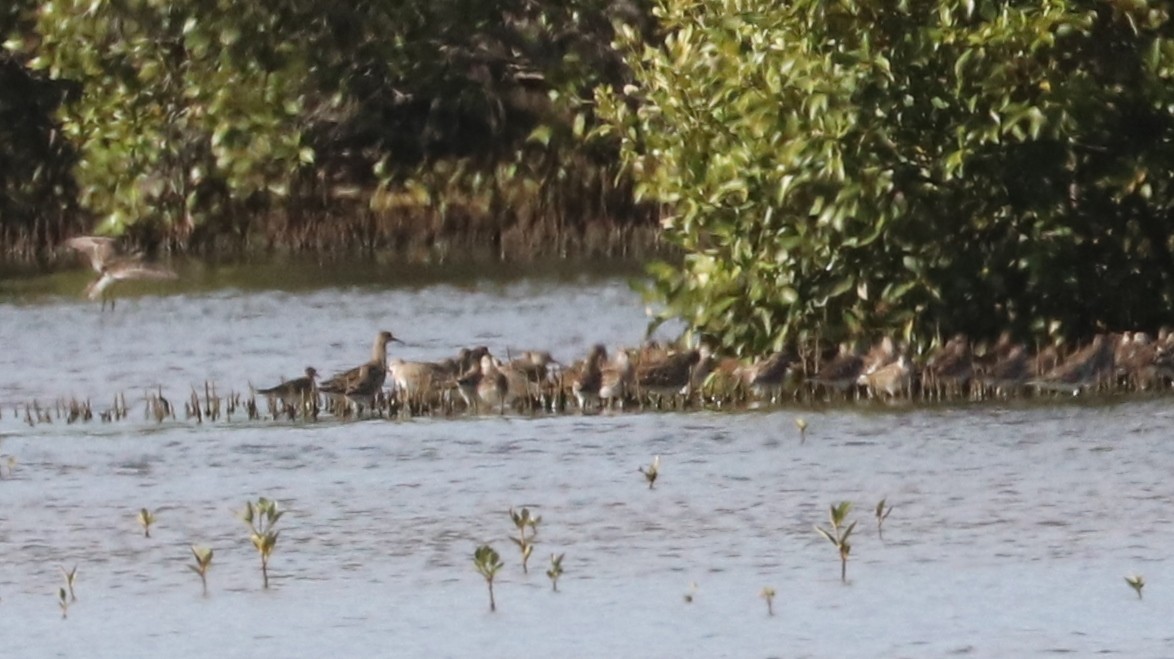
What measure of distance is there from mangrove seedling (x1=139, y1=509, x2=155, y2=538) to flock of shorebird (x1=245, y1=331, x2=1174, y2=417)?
3537mm

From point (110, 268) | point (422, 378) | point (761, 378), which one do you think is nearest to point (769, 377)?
point (761, 378)

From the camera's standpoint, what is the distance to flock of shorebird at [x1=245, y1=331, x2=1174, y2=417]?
14.5 metres

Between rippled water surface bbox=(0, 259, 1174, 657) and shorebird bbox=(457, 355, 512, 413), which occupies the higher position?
shorebird bbox=(457, 355, 512, 413)

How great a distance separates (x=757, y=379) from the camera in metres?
14.8

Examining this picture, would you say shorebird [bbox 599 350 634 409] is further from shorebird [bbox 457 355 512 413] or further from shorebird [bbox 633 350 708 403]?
shorebird [bbox 457 355 512 413]

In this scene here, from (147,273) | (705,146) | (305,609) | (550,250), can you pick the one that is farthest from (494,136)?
(305,609)

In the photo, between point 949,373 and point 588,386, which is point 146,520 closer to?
point 588,386

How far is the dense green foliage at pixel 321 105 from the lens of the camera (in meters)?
27.7

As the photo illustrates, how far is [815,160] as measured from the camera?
14609 mm

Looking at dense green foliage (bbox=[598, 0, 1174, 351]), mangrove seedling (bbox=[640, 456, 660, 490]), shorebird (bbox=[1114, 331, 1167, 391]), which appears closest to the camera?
mangrove seedling (bbox=[640, 456, 660, 490])

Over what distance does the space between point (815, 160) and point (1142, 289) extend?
216 centimetres

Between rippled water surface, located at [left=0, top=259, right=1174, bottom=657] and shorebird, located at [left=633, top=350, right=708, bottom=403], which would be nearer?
rippled water surface, located at [left=0, top=259, right=1174, bottom=657]

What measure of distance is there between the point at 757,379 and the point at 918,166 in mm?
1357

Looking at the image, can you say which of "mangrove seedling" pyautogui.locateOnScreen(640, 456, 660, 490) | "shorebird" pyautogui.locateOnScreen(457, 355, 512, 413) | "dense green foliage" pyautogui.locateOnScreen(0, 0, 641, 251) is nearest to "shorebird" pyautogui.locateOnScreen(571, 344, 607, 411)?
"shorebird" pyautogui.locateOnScreen(457, 355, 512, 413)
